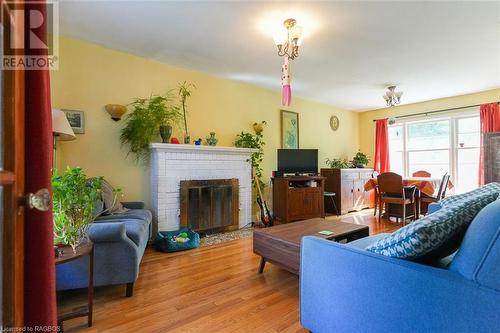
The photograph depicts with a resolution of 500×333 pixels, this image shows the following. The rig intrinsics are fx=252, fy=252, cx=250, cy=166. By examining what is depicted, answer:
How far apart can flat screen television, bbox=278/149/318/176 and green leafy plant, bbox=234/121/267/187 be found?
14.5 inches

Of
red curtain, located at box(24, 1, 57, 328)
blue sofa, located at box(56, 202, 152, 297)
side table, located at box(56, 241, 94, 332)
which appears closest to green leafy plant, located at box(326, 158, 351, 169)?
blue sofa, located at box(56, 202, 152, 297)

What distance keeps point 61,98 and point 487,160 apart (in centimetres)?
644

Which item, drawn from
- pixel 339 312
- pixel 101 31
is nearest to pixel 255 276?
pixel 339 312

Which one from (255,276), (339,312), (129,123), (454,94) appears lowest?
(255,276)

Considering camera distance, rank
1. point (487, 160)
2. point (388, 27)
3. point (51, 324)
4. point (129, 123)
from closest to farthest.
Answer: point (51, 324)
point (388, 27)
point (129, 123)
point (487, 160)

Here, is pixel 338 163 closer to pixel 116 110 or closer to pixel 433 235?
pixel 116 110

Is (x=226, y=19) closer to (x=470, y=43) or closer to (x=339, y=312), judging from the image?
(x=339, y=312)

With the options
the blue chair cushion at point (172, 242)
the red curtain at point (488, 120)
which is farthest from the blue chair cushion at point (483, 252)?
the red curtain at point (488, 120)

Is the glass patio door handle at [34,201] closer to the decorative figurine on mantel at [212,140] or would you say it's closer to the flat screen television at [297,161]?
the decorative figurine on mantel at [212,140]

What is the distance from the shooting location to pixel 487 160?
14.3 ft

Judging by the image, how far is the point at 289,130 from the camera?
197 inches

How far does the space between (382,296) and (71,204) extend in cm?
160

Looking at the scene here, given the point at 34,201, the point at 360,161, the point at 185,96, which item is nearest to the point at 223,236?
the point at 185,96

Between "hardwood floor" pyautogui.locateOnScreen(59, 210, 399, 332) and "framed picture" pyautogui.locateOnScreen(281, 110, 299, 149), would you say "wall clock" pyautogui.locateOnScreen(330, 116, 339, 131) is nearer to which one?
"framed picture" pyautogui.locateOnScreen(281, 110, 299, 149)
